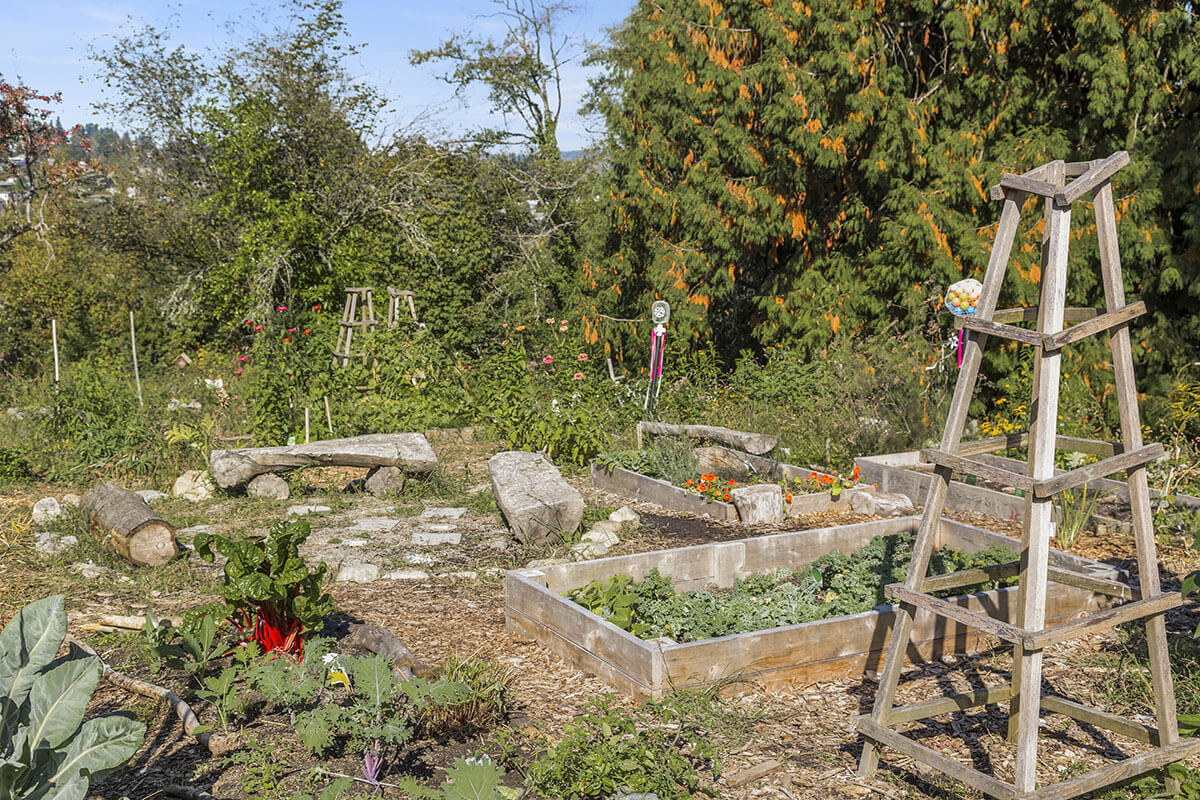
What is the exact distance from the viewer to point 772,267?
12.8m

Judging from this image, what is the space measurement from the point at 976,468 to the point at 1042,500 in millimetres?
245

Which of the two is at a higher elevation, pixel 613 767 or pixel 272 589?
pixel 272 589

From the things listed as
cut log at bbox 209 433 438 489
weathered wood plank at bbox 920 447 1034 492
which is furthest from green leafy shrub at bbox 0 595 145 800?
cut log at bbox 209 433 438 489

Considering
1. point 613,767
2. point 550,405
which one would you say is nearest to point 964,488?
point 550,405

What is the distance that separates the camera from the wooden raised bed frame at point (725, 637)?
415 cm

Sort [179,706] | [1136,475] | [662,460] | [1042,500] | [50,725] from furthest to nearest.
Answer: [662,460] < [179,706] < [1136,475] < [1042,500] < [50,725]

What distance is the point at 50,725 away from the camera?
2559 mm

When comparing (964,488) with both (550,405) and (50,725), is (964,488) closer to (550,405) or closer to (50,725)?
(550,405)

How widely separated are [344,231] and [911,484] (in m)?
10.5

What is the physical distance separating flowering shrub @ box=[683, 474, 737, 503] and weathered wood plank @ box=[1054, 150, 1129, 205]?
14.8ft

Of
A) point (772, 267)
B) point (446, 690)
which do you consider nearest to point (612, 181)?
point (772, 267)

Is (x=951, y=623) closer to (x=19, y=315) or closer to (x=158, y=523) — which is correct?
(x=158, y=523)

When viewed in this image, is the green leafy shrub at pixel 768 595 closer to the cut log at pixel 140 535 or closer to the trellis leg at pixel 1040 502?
the trellis leg at pixel 1040 502

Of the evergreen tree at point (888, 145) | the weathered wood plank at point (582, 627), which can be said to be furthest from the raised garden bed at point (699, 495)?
the evergreen tree at point (888, 145)
